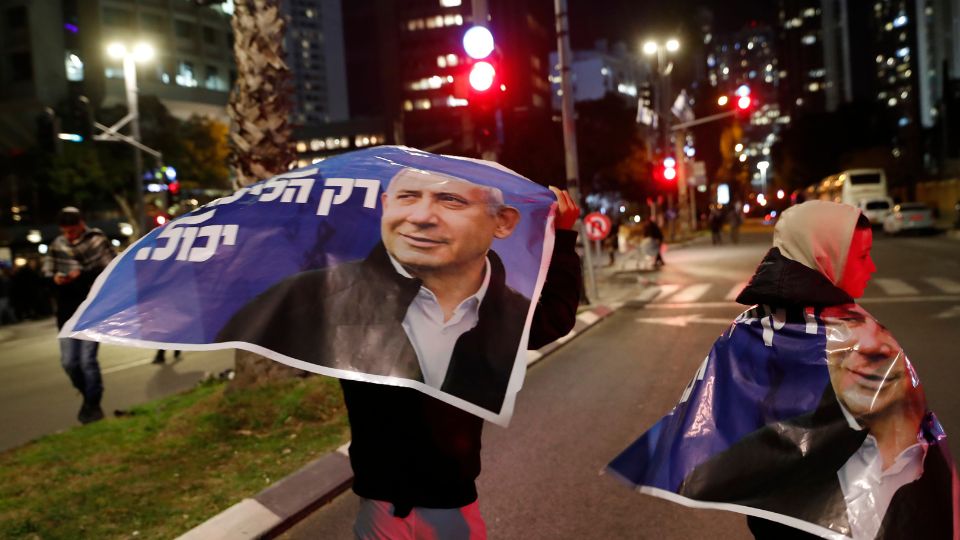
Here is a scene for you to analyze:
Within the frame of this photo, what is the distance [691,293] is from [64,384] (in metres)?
11.9

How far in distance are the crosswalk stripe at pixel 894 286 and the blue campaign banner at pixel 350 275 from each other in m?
14.2

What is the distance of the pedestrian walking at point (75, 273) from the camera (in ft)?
23.4

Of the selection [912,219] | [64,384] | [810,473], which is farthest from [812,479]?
[912,219]

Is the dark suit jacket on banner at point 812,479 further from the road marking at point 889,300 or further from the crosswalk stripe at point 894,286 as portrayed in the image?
the crosswalk stripe at point 894,286

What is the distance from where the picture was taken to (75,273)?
23.3 ft

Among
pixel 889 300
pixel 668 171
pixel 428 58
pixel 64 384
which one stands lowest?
pixel 64 384

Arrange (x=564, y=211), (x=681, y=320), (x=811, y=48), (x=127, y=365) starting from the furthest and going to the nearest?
1. (x=811, y=48)
2. (x=681, y=320)
3. (x=127, y=365)
4. (x=564, y=211)

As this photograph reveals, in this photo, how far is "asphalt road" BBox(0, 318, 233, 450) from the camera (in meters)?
8.38

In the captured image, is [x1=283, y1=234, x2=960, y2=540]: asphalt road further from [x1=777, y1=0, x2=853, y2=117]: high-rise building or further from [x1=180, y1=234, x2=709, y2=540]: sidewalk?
[x1=777, y1=0, x2=853, y2=117]: high-rise building

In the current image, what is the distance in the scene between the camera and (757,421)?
95.2 inches

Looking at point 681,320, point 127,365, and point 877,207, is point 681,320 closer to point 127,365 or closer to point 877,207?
point 127,365

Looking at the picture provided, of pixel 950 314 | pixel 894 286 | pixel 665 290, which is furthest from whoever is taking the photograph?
pixel 665 290

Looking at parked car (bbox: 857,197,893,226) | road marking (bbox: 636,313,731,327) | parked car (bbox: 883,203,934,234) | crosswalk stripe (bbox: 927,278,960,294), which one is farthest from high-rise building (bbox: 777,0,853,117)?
road marking (bbox: 636,313,731,327)

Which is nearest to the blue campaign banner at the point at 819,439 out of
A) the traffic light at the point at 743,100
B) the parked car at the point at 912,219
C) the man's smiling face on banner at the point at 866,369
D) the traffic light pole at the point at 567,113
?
the man's smiling face on banner at the point at 866,369
